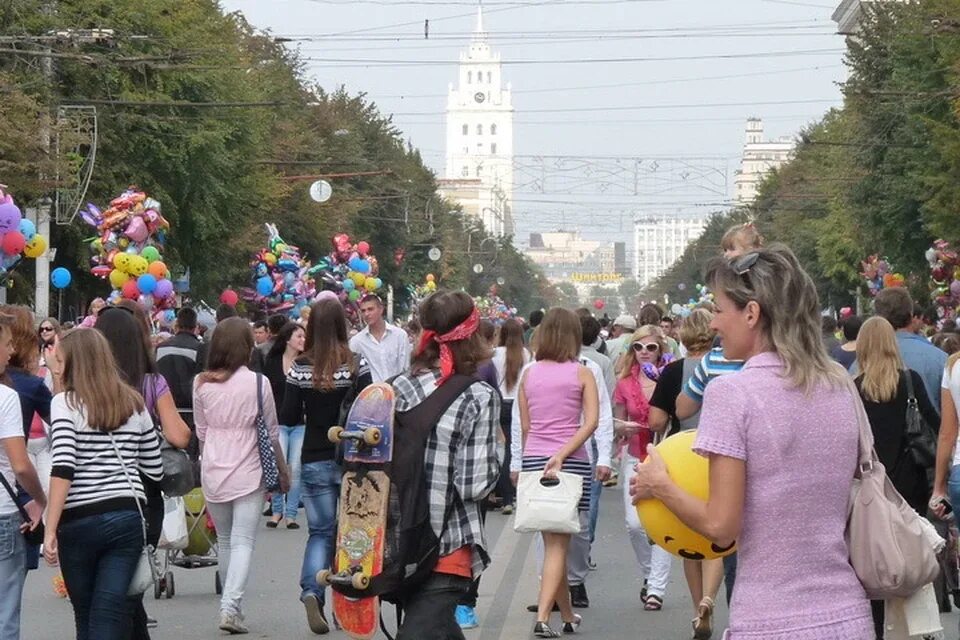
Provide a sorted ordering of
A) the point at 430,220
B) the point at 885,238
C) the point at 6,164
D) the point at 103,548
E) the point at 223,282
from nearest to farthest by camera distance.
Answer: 1. the point at 103,548
2. the point at 6,164
3. the point at 885,238
4. the point at 223,282
5. the point at 430,220

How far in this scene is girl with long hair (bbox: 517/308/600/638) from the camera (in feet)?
34.6

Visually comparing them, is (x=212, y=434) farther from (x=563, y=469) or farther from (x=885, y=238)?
(x=885, y=238)

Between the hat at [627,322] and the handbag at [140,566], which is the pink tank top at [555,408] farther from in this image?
the hat at [627,322]

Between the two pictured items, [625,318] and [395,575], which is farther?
[625,318]

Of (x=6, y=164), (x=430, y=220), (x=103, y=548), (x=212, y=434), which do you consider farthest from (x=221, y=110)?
(x=430, y=220)

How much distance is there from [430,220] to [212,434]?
9048 cm

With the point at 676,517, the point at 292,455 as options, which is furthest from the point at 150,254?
the point at 676,517

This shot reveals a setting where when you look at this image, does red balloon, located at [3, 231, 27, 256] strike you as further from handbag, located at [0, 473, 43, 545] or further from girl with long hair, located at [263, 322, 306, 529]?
handbag, located at [0, 473, 43, 545]

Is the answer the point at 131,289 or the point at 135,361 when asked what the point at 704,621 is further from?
the point at 131,289

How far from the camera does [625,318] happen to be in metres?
20.1

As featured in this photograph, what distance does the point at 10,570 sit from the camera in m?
8.13

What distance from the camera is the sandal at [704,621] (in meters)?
10.3

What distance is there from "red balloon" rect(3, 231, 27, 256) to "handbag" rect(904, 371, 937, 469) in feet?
51.3

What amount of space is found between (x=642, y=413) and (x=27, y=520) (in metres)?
5.72
